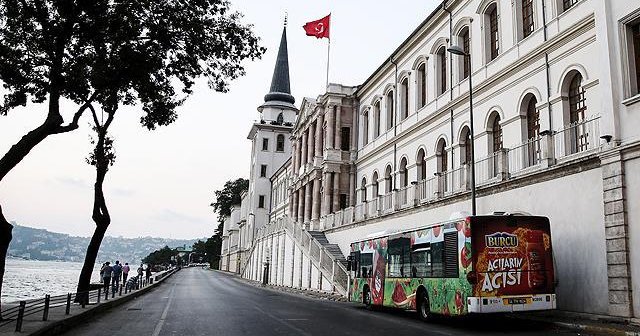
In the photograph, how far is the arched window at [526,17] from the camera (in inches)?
859

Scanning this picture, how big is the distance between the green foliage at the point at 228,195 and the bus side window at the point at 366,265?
297ft

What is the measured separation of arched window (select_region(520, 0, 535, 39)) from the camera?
2181 centimetres

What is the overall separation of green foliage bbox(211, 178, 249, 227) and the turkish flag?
73.0m

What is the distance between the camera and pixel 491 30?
81.1 feet

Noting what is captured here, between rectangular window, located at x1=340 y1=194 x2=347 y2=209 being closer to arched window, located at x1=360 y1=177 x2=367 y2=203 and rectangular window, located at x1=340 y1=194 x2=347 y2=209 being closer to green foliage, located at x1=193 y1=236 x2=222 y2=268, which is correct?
arched window, located at x1=360 y1=177 x2=367 y2=203

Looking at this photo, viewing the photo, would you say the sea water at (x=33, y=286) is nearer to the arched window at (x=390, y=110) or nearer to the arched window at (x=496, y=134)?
the arched window at (x=390, y=110)

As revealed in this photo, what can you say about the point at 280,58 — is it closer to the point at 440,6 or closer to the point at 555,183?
the point at 440,6

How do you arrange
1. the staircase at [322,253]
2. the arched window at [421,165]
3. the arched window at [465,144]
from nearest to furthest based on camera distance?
the arched window at [465,144] < the staircase at [322,253] < the arched window at [421,165]

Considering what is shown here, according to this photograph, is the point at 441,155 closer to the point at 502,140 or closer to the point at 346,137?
the point at 502,140

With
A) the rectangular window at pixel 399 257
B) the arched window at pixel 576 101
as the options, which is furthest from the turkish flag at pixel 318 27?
the rectangular window at pixel 399 257

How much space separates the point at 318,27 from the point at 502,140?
22932 mm

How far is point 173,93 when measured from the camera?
16.5 meters

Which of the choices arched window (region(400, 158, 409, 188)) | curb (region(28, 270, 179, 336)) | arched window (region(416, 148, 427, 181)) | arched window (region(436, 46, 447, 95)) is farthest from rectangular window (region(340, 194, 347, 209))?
curb (region(28, 270, 179, 336))

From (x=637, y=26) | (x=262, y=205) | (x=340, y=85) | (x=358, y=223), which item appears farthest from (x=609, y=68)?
(x=262, y=205)
